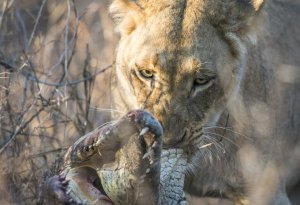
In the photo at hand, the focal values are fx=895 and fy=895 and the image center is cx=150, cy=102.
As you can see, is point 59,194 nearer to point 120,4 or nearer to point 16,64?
point 120,4

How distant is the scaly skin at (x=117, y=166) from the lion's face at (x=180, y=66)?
28.6 inches

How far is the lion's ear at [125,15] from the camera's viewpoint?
14.5 ft

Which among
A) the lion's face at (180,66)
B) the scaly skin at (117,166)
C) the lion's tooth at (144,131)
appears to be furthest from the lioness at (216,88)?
the lion's tooth at (144,131)

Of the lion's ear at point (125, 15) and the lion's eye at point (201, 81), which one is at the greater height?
the lion's ear at point (125, 15)

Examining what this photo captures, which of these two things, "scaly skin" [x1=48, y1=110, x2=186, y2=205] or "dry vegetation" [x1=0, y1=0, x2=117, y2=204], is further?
"dry vegetation" [x1=0, y1=0, x2=117, y2=204]

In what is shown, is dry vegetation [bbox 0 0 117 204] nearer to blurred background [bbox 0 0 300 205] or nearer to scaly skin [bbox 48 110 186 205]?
blurred background [bbox 0 0 300 205]

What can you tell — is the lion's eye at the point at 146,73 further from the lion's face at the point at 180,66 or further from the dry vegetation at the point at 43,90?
the dry vegetation at the point at 43,90

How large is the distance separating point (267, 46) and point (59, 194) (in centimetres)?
218

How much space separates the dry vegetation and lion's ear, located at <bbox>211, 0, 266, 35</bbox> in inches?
34.4

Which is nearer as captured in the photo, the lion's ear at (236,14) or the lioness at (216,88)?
the lioness at (216,88)

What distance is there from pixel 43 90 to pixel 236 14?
203 cm

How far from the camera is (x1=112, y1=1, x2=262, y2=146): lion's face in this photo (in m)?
3.96

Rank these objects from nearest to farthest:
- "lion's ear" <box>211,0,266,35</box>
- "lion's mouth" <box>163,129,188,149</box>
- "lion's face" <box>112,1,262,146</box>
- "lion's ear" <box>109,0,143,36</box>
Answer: "lion's mouth" <box>163,129,188,149</box>
"lion's face" <box>112,1,262,146</box>
"lion's ear" <box>211,0,266,35</box>
"lion's ear" <box>109,0,143,36</box>

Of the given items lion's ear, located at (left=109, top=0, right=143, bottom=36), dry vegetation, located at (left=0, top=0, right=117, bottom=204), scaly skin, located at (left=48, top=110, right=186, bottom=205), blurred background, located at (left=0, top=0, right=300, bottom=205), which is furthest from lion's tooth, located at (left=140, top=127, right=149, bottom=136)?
lion's ear, located at (left=109, top=0, right=143, bottom=36)
